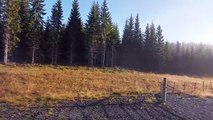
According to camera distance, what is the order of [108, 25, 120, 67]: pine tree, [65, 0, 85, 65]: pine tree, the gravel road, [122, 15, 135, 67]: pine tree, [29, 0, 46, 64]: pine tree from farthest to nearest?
[122, 15, 135, 67]: pine tree, [108, 25, 120, 67]: pine tree, [65, 0, 85, 65]: pine tree, [29, 0, 46, 64]: pine tree, the gravel road

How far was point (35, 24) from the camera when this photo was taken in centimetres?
6575

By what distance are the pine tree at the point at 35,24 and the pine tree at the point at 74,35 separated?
734 cm

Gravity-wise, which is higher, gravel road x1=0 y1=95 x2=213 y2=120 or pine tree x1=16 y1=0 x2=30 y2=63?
pine tree x1=16 y1=0 x2=30 y2=63

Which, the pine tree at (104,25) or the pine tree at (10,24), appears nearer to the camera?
the pine tree at (10,24)

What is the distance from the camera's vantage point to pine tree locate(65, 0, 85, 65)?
2894 inches

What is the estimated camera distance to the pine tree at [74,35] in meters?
73.5

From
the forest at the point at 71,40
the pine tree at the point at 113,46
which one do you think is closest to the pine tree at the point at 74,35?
the forest at the point at 71,40

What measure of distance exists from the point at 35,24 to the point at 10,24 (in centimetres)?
693

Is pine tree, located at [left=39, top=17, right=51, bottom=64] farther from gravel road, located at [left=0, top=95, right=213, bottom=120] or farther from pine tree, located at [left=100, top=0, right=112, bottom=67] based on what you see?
gravel road, located at [left=0, top=95, right=213, bottom=120]

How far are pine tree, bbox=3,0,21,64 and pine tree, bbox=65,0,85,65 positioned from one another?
1432 centimetres

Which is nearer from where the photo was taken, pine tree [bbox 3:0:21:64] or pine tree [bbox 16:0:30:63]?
pine tree [bbox 3:0:21:64]

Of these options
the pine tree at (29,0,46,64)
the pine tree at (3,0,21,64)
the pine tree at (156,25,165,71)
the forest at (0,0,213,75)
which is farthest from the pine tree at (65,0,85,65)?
the pine tree at (156,25,165,71)

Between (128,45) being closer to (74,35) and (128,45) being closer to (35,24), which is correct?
(74,35)

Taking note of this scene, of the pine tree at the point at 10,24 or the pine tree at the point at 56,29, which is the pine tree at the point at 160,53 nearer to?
the pine tree at the point at 56,29
